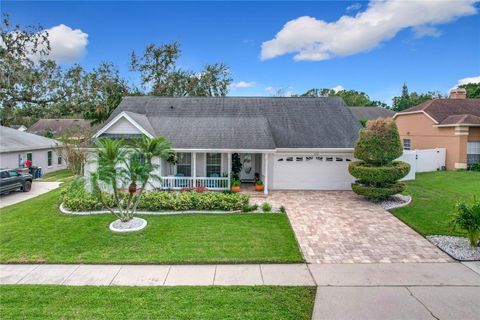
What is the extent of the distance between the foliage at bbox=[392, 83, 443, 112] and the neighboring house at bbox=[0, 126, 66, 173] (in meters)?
62.7

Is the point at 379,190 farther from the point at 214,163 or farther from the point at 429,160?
the point at 429,160

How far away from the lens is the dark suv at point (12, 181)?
667 inches

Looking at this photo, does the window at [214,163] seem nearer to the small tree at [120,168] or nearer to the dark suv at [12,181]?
the small tree at [120,168]

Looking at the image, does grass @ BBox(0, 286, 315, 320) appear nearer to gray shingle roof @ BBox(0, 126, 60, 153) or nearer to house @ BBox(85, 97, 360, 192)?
house @ BBox(85, 97, 360, 192)

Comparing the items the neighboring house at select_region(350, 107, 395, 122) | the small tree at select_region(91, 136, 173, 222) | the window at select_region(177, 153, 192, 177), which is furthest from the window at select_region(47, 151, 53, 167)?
the neighboring house at select_region(350, 107, 395, 122)

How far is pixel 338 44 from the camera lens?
2091 centimetres

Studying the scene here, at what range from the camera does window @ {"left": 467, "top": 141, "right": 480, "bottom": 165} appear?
24.1 m

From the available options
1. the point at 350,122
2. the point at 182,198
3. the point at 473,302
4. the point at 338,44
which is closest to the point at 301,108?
the point at 350,122

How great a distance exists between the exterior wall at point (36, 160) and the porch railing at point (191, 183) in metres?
12.5

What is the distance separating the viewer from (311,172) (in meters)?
18.3

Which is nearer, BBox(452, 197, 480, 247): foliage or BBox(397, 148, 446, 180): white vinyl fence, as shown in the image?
BBox(452, 197, 480, 247): foliage

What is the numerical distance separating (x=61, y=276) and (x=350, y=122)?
699 inches

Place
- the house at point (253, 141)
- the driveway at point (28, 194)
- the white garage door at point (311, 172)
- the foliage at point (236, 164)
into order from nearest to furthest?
the driveway at point (28, 194)
the house at point (253, 141)
the white garage door at point (311, 172)
the foliage at point (236, 164)

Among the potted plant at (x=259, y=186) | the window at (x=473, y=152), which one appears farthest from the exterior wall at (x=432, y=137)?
the potted plant at (x=259, y=186)
